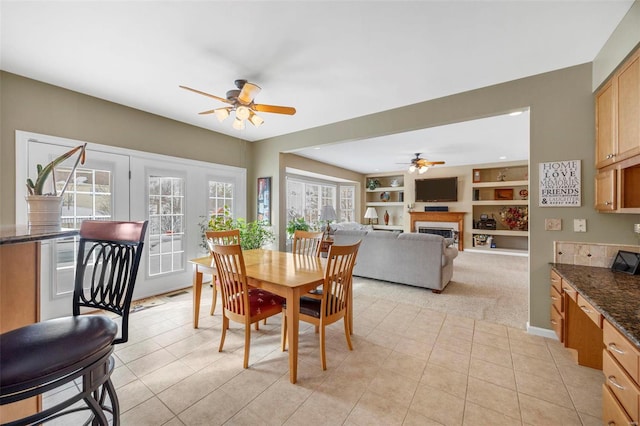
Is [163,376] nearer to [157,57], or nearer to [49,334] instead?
[49,334]

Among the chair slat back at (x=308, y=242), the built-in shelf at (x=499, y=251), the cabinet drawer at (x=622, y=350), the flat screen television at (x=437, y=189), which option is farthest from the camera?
the flat screen television at (x=437, y=189)

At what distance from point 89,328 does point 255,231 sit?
137 inches

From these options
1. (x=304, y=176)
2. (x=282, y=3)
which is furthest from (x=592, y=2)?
(x=304, y=176)

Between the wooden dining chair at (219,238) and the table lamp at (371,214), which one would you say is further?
the table lamp at (371,214)

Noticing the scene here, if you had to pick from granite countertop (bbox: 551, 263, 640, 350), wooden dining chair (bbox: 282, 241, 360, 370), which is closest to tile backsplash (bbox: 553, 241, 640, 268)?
granite countertop (bbox: 551, 263, 640, 350)

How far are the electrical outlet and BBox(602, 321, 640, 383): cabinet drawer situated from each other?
4.51 feet

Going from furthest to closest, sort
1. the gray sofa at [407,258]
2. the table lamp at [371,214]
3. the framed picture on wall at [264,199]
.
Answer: the table lamp at [371,214] → the framed picture on wall at [264,199] → the gray sofa at [407,258]

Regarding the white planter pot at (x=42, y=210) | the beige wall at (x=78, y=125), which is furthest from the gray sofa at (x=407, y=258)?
the white planter pot at (x=42, y=210)

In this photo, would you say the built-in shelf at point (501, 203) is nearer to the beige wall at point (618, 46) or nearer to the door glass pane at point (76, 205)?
the beige wall at point (618, 46)

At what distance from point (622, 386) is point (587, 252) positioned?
1577 millimetres

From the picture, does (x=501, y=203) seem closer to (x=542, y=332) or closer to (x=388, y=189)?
(x=388, y=189)

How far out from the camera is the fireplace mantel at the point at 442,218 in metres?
7.74

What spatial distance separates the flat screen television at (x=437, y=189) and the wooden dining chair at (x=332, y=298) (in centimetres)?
671

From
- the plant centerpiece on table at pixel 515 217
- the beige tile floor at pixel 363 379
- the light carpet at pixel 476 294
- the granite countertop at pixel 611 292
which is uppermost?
the plant centerpiece on table at pixel 515 217
